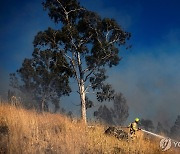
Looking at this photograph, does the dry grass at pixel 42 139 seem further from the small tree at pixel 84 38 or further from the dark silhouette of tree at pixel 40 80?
the dark silhouette of tree at pixel 40 80

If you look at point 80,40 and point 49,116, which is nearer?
point 49,116

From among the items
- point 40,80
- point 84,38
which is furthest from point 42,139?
point 40,80

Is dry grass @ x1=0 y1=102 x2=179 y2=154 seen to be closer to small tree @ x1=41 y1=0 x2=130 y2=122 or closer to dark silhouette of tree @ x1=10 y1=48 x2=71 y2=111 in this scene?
small tree @ x1=41 y1=0 x2=130 y2=122

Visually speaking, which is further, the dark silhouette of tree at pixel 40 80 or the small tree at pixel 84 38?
the dark silhouette of tree at pixel 40 80

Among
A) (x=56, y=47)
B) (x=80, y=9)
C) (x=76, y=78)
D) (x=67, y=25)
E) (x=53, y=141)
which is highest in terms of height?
(x=80, y=9)

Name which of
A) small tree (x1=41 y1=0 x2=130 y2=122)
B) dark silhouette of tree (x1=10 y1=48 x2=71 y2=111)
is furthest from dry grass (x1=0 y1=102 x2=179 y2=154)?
dark silhouette of tree (x1=10 y1=48 x2=71 y2=111)

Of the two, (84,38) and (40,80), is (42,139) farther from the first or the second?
(40,80)

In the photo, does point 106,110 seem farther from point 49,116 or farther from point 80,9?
point 49,116

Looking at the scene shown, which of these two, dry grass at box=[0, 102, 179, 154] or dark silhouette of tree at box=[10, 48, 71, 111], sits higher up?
dark silhouette of tree at box=[10, 48, 71, 111]

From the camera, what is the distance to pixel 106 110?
8131cm

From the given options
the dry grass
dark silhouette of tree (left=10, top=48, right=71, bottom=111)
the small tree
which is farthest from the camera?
dark silhouette of tree (left=10, top=48, right=71, bottom=111)

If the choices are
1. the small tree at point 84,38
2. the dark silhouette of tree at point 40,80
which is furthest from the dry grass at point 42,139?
the dark silhouette of tree at point 40,80

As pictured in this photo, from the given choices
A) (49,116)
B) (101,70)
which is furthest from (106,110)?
(49,116)

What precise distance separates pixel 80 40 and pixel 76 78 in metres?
3.06
